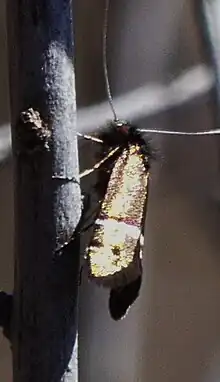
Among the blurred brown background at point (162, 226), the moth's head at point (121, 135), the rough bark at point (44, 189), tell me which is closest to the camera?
the rough bark at point (44, 189)

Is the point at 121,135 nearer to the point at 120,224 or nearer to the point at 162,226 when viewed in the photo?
the point at 120,224

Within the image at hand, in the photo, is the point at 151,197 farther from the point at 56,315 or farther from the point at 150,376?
the point at 56,315

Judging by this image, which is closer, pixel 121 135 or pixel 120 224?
pixel 120 224

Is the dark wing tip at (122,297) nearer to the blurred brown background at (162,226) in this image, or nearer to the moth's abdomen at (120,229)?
the moth's abdomen at (120,229)

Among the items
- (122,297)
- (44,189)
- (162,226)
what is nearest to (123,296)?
(122,297)

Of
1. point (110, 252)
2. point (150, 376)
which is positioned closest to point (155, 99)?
point (150, 376)

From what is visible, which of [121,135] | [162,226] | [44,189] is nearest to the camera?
[44,189]

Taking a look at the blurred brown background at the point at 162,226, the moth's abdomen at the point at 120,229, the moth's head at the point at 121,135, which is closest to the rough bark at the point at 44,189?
the moth's abdomen at the point at 120,229

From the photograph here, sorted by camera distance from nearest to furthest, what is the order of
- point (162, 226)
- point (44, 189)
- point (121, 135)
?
point (44, 189)
point (121, 135)
point (162, 226)
